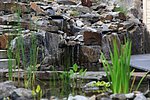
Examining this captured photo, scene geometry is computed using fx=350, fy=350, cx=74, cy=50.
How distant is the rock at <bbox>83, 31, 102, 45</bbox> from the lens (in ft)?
27.7

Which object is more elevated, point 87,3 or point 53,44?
point 87,3

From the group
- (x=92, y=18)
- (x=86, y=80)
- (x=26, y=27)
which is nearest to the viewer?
(x=86, y=80)

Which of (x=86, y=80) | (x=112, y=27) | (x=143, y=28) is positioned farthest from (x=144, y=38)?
(x=86, y=80)

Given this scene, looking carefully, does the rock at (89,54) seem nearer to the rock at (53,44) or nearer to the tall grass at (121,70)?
the rock at (53,44)

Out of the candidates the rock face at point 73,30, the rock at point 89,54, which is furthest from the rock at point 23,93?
the rock at point 89,54

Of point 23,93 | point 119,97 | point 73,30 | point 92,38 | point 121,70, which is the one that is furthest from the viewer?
point 73,30

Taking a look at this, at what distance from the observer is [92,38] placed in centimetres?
855

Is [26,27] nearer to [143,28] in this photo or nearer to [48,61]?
[48,61]

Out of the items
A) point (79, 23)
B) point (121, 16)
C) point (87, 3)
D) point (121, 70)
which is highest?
point (87, 3)

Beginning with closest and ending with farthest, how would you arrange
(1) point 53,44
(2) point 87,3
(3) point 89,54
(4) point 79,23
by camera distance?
(1) point 53,44
(3) point 89,54
(4) point 79,23
(2) point 87,3

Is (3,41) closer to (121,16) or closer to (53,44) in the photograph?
(53,44)

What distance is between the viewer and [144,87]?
419cm

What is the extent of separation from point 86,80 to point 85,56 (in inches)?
142

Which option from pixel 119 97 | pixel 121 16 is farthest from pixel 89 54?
pixel 119 97
